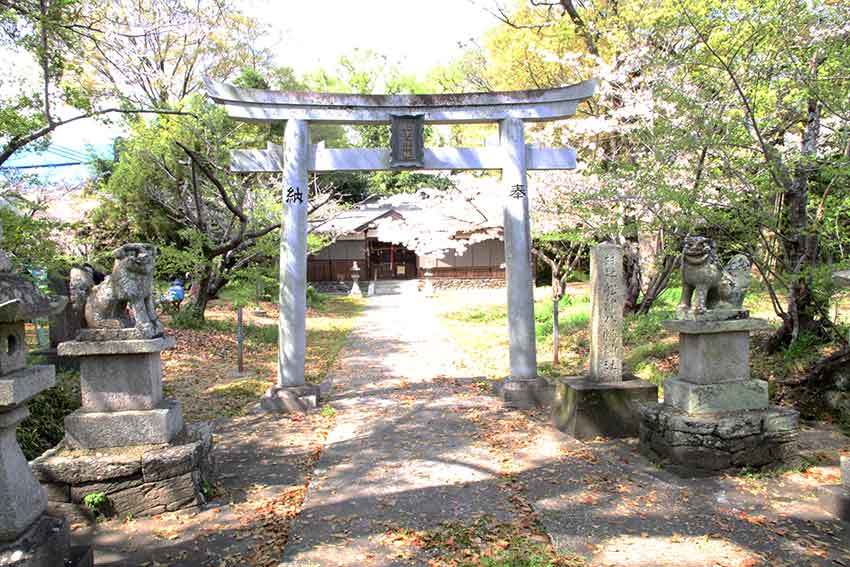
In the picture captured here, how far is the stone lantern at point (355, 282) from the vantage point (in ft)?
97.0

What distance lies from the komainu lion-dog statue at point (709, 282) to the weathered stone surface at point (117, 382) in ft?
18.4

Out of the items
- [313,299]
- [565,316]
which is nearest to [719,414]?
[565,316]

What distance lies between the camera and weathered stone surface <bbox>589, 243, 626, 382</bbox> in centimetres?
730

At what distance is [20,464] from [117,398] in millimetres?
1616

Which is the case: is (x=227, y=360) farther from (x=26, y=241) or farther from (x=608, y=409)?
(x=608, y=409)

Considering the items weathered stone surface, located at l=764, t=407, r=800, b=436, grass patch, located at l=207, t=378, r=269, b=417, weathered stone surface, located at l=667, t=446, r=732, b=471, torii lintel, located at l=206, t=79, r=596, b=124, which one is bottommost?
grass patch, located at l=207, t=378, r=269, b=417

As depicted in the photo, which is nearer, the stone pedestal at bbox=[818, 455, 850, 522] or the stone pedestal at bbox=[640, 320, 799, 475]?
the stone pedestal at bbox=[818, 455, 850, 522]

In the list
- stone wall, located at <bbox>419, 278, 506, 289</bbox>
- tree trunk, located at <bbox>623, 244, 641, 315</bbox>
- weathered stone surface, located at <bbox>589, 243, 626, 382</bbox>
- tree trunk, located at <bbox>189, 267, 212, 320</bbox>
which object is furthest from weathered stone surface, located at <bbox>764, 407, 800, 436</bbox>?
stone wall, located at <bbox>419, 278, 506, 289</bbox>

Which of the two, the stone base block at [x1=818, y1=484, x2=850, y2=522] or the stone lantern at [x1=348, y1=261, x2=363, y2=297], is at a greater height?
the stone lantern at [x1=348, y1=261, x2=363, y2=297]

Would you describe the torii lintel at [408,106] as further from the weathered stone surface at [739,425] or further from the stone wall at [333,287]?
the stone wall at [333,287]

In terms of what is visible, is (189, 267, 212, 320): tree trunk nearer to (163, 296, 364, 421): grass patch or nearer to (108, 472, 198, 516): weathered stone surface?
(163, 296, 364, 421): grass patch

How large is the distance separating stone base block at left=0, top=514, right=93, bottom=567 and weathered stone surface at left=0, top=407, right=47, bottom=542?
0.05 meters

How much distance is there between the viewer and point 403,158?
8641 millimetres

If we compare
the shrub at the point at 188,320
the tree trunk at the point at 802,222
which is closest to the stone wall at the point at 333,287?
the shrub at the point at 188,320
